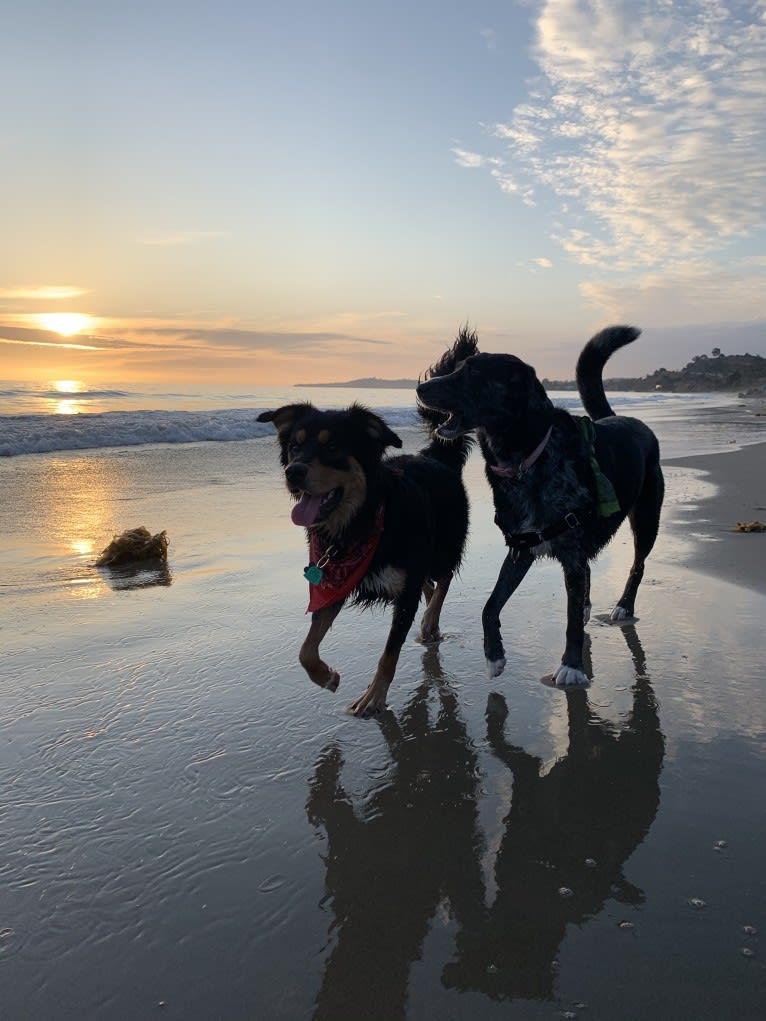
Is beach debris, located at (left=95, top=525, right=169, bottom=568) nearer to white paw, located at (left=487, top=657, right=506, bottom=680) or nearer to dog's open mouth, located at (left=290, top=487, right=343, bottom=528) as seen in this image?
dog's open mouth, located at (left=290, top=487, right=343, bottom=528)

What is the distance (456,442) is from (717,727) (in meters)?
2.74

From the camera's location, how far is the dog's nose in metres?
3.73

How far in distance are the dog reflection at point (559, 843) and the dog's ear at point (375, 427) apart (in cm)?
148

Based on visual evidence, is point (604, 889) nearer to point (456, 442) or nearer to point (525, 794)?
point (525, 794)

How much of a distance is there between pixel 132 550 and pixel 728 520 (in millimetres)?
6200

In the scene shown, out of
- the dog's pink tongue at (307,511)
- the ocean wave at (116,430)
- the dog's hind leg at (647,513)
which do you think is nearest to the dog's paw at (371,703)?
the dog's pink tongue at (307,511)

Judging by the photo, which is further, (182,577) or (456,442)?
(182,577)

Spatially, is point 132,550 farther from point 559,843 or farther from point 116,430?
point 116,430

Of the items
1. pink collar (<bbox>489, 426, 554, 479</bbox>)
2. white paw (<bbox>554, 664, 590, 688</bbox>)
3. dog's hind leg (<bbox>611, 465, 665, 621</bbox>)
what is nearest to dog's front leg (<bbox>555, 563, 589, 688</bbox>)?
white paw (<bbox>554, 664, 590, 688</bbox>)

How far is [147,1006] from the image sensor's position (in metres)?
1.75

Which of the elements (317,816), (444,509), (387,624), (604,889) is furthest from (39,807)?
(444,509)

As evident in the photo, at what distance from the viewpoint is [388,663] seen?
362cm

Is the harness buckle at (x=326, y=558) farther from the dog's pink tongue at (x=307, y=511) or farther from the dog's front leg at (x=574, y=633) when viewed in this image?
the dog's front leg at (x=574, y=633)

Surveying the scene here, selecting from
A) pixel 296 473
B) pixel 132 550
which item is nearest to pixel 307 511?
pixel 296 473
